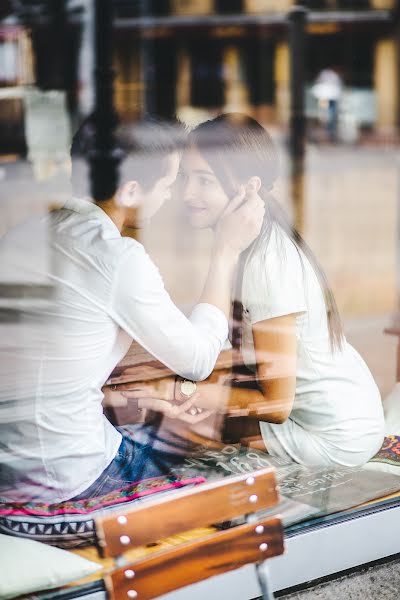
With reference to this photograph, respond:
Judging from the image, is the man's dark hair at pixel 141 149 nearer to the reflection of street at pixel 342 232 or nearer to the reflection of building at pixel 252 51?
the reflection of street at pixel 342 232

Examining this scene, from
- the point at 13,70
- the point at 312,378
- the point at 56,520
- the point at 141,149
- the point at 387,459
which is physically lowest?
the point at 387,459

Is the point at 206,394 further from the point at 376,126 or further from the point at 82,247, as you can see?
the point at 376,126

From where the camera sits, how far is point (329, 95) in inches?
565

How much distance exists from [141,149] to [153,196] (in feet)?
0.45

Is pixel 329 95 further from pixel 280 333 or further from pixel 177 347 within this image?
pixel 177 347

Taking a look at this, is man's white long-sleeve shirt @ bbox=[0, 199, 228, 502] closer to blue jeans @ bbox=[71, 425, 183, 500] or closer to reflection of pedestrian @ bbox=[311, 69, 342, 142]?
blue jeans @ bbox=[71, 425, 183, 500]

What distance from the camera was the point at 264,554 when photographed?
2.13 metres

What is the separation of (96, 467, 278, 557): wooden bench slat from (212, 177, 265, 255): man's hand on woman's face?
75 centimetres

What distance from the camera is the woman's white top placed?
104 inches

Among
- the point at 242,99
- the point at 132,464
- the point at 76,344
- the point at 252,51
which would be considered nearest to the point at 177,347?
the point at 76,344

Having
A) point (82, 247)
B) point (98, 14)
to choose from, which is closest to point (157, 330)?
point (82, 247)

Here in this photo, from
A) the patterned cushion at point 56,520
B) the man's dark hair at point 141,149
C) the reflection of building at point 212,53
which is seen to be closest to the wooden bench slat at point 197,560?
the patterned cushion at point 56,520

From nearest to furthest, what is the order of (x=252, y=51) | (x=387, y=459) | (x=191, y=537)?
(x=191, y=537), (x=387, y=459), (x=252, y=51)

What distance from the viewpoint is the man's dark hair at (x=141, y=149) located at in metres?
2.46
